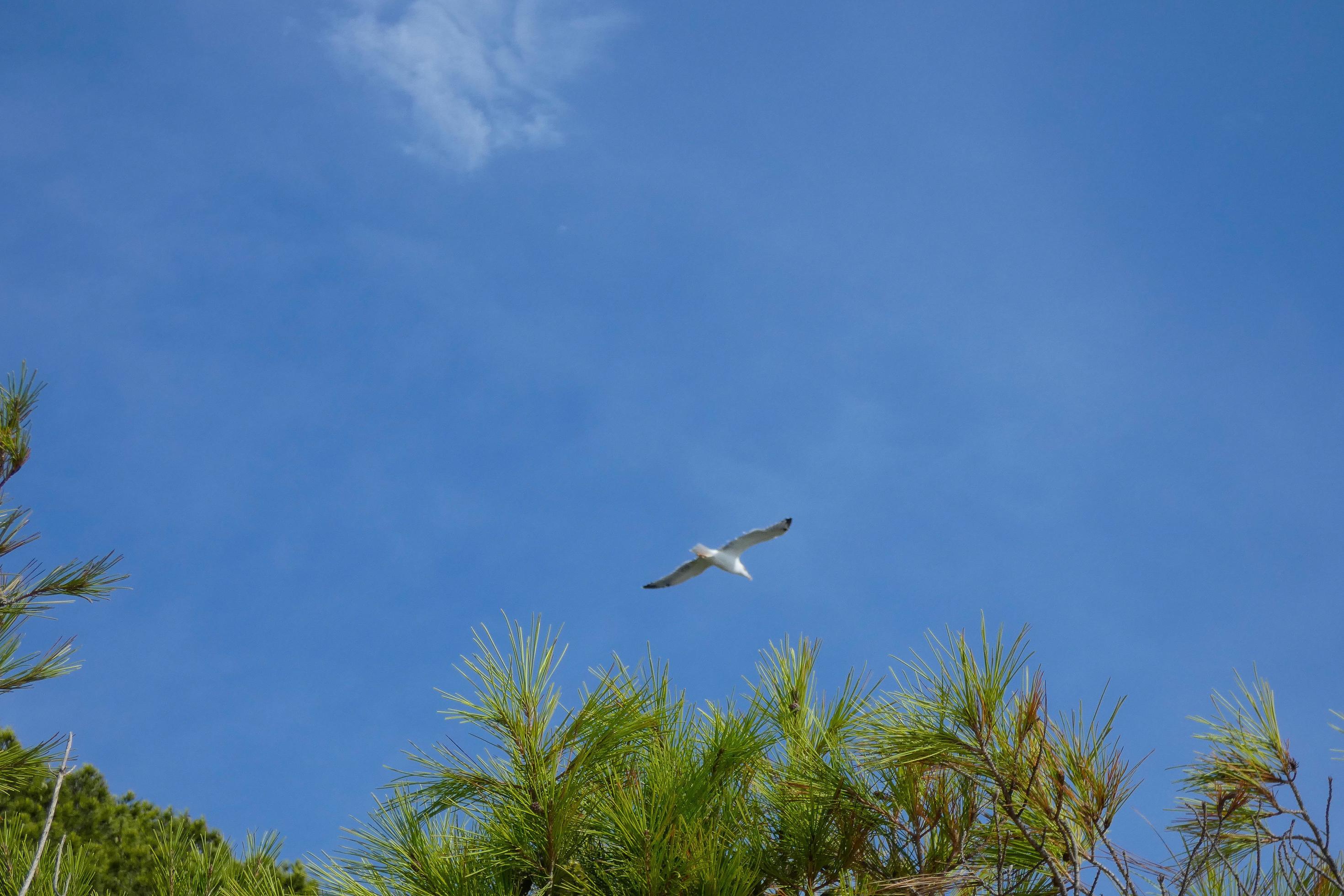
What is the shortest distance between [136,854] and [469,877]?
572cm

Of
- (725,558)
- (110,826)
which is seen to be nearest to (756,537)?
(725,558)

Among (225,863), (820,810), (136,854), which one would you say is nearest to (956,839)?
(820,810)

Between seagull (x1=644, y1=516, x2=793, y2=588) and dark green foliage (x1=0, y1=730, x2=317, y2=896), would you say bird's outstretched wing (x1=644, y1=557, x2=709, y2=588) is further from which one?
dark green foliage (x1=0, y1=730, x2=317, y2=896)

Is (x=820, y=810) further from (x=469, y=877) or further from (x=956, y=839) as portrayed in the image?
(x=469, y=877)

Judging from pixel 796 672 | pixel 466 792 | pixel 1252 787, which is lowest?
pixel 466 792

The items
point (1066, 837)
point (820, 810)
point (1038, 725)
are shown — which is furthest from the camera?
point (820, 810)

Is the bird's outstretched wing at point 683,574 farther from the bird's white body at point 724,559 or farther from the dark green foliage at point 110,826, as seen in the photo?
the dark green foliage at point 110,826

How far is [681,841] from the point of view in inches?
130

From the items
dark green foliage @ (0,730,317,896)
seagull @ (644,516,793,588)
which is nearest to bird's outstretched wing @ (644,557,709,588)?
seagull @ (644,516,793,588)

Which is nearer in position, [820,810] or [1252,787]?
[1252,787]

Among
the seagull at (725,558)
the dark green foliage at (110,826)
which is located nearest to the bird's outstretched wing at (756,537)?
the seagull at (725,558)

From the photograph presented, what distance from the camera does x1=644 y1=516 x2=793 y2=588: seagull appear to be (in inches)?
262

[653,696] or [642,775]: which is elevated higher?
[653,696]

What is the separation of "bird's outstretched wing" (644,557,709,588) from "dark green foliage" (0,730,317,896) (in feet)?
11.5
